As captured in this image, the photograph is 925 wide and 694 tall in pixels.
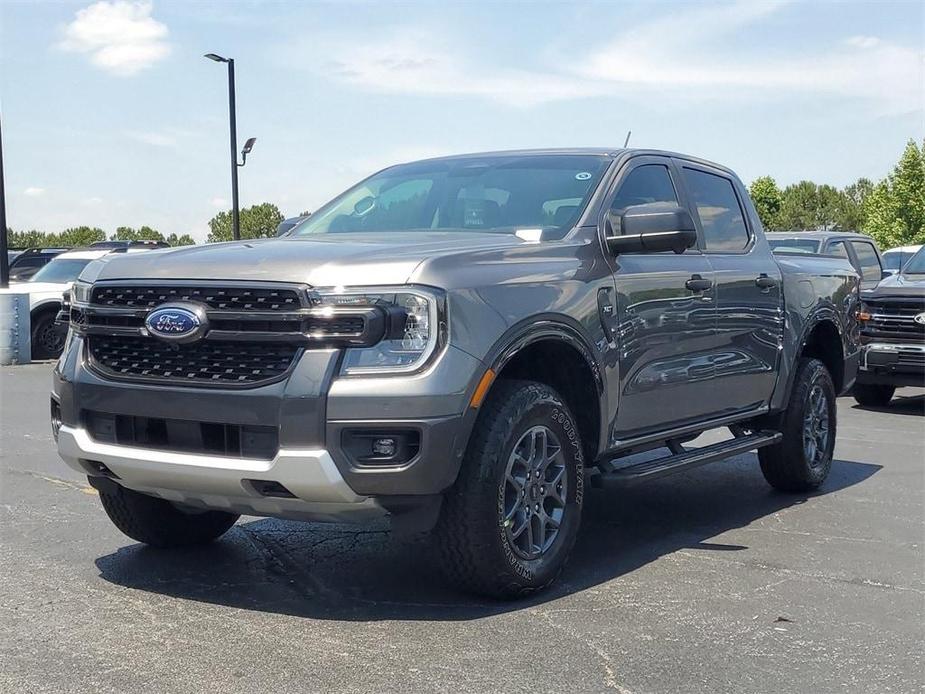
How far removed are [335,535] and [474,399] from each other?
1.85 m

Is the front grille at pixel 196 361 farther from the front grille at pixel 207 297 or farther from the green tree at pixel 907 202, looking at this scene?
the green tree at pixel 907 202

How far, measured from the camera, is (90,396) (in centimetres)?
462

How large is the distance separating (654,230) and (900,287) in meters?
7.28

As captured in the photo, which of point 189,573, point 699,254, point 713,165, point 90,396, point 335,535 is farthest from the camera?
point 713,165

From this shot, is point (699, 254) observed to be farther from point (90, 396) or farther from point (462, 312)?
point (90, 396)

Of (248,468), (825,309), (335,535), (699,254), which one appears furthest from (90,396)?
(825,309)

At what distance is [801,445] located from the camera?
716 cm

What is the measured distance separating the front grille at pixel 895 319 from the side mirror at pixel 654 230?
6921 millimetres

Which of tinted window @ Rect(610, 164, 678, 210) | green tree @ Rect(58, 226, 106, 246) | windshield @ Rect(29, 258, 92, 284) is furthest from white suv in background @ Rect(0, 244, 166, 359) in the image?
green tree @ Rect(58, 226, 106, 246)

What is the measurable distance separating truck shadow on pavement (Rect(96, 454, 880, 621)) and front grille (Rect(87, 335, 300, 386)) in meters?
0.92

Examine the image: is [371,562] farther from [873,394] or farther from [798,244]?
[798,244]

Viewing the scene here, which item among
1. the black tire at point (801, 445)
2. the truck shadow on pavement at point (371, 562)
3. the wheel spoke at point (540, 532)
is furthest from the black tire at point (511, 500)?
the black tire at point (801, 445)

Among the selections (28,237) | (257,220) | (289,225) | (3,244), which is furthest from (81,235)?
(289,225)

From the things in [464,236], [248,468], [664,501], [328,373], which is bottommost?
[664,501]
